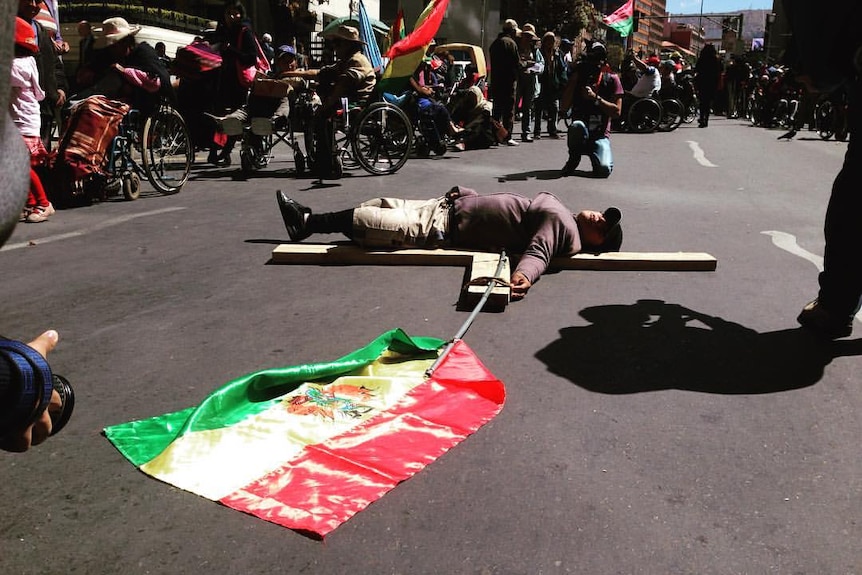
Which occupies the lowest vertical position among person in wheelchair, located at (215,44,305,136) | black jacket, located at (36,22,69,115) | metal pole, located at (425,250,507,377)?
metal pole, located at (425,250,507,377)

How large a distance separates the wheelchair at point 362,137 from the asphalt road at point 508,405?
9.90 ft

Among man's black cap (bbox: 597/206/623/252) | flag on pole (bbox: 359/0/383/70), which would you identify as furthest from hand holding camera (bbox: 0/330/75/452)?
flag on pole (bbox: 359/0/383/70)

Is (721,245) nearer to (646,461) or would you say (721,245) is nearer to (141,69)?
(646,461)

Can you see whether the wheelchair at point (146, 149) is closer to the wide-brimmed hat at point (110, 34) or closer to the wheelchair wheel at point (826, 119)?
the wide-brimmed hat at point (110, 34)

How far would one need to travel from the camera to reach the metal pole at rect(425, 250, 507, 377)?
329 cm

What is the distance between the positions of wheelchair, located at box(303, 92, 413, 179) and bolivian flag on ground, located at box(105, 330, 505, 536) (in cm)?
640

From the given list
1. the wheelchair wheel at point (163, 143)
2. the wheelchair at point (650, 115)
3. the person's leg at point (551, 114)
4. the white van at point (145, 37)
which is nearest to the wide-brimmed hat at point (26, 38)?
the wheelchair wheel at point (163, 143)

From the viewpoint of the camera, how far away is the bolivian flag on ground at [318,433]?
235 cm

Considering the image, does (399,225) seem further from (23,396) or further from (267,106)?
(267,106)

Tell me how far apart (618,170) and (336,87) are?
4161 millimetres

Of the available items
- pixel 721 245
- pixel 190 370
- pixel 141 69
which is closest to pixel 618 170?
pixel 721 245

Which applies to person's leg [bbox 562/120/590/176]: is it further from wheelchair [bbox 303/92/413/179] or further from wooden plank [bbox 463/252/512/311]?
wooden plank [bbox 463/252/512/311]

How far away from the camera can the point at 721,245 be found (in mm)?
6039

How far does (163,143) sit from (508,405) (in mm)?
6414
